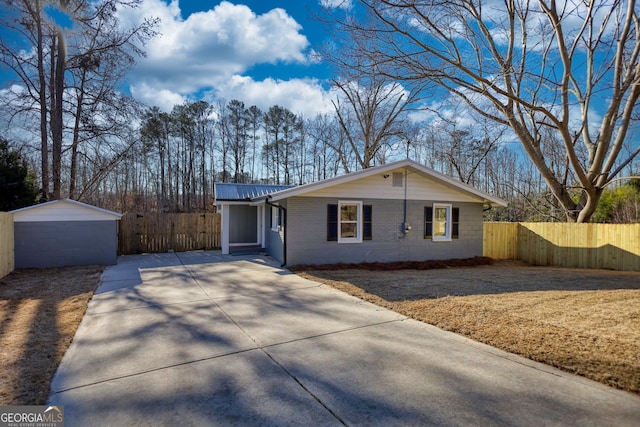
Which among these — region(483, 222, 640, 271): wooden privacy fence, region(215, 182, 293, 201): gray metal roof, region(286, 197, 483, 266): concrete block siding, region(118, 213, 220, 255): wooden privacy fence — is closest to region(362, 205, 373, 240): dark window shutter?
region(286, 197, 483, 266): concrete block siding

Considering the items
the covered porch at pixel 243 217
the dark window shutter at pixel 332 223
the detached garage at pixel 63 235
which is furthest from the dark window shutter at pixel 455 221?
the detached garage at pixel 63 235

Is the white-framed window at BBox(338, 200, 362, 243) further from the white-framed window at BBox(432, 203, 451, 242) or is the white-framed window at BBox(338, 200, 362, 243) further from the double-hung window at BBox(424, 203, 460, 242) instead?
the white-framed window at BBox(432, 203, 451, 242)

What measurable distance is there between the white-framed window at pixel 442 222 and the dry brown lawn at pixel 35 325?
10.7m

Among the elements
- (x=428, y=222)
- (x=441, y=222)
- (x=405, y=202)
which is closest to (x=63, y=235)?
(x=405, y=202)

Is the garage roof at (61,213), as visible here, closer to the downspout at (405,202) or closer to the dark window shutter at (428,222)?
the downspout at (405,202)

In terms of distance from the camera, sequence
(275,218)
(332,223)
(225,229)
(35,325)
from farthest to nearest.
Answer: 1. (225,229)
2. (275,218)
3. (332,223)
4. (35,325)

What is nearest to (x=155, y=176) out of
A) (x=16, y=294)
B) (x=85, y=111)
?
(x=85, y=111)

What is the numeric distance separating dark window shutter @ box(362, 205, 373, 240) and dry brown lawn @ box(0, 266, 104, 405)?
24.8ft

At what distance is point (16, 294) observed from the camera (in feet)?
21.4

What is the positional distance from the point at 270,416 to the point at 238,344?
1.58m

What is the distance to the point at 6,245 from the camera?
28.0 ft

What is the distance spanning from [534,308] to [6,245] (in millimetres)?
12484

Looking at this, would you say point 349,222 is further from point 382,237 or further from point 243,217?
point 243,217

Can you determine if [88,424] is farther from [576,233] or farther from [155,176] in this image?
[155,176]
